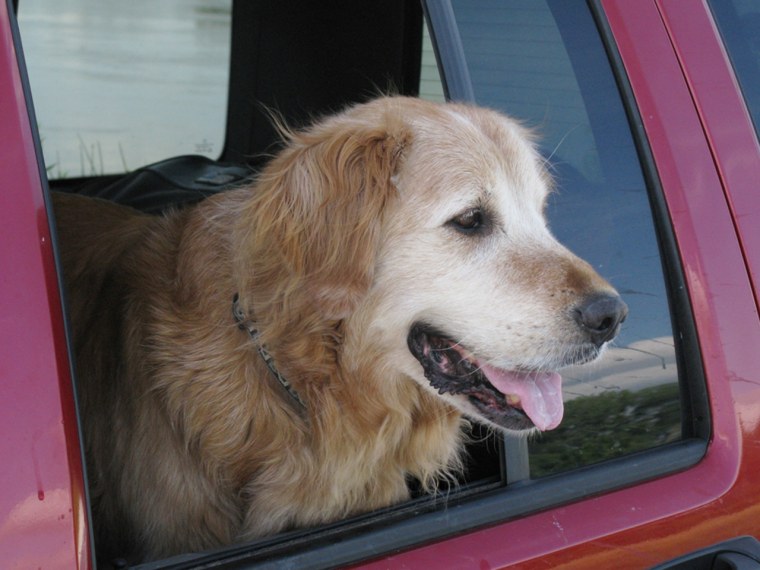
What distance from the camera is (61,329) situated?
1.35 m

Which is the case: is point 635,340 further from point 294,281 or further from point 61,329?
point 61,329

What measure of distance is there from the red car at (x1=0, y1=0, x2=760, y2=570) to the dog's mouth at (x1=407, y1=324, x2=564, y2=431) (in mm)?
61

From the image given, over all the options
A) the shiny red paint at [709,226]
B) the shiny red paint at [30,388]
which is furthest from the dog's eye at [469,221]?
the shiny red paint at [30,388]

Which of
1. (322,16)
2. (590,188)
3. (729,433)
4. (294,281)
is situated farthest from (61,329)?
(322,16)

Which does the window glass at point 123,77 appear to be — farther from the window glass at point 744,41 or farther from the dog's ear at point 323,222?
the window glass at point 744,41

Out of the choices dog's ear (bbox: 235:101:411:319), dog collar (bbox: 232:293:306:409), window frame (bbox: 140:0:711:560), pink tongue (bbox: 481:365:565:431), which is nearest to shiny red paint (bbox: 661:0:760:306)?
window frame (bbox: 140:0:711:560)

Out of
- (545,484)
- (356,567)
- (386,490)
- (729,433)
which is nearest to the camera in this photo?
(356,567)

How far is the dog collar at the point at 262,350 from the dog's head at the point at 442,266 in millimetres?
139

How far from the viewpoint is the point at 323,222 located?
2076 mm

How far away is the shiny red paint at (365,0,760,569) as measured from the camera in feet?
6.34

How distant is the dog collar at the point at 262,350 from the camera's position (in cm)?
210

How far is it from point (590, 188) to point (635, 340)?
33 centimetres

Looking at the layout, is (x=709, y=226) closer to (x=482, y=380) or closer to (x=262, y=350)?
(x=482, y=380)

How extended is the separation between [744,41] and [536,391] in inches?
36.1
